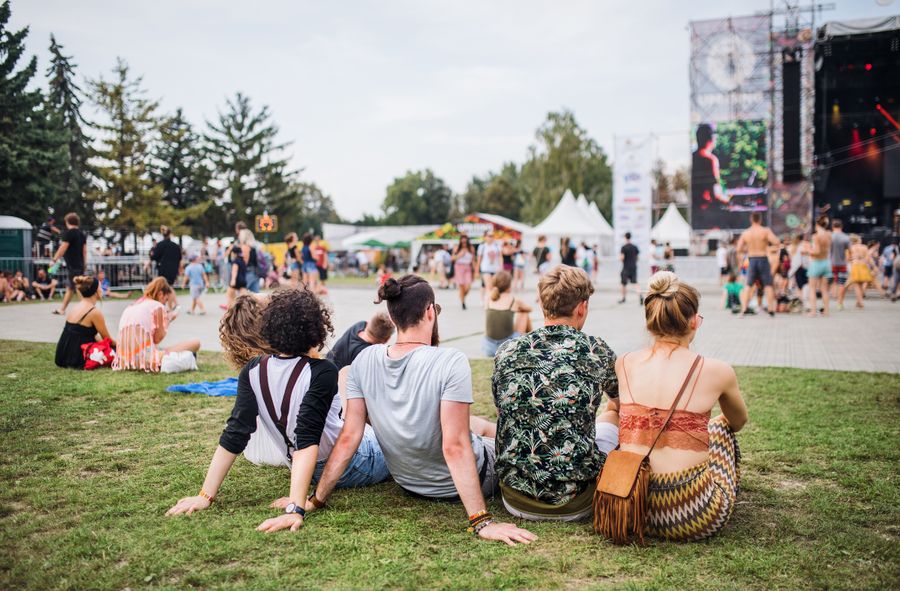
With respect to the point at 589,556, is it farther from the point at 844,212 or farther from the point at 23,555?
the point at 844,212

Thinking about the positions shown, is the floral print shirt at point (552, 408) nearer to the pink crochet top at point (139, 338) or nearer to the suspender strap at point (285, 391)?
the suspender strap at point (285, 391)

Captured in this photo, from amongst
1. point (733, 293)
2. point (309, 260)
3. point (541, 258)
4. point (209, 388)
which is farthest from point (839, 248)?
point (209, 388)

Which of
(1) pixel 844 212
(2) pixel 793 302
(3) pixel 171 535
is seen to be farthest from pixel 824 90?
(3) pixel 171 535

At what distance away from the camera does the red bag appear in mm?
7289

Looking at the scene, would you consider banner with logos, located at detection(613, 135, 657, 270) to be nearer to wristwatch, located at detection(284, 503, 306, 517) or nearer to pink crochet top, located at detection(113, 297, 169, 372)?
pink crochet top, located at detection(113, 297, 169, 372)

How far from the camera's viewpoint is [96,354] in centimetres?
729

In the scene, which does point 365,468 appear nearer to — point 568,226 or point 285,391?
point 285,391

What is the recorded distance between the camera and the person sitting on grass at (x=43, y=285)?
63.0 ft

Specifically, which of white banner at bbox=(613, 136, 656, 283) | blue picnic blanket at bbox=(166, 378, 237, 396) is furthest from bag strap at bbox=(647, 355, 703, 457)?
white banner at bbox=(613, 136, 656, 283)

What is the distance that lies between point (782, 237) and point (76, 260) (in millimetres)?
24838

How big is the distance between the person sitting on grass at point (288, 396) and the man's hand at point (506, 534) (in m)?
0.84

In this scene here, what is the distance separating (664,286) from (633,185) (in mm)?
29334

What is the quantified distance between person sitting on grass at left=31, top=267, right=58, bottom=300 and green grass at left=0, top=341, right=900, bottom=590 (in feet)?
53.3

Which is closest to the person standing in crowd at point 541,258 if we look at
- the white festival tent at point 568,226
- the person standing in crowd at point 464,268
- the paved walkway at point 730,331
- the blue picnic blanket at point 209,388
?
the person standing in crowd at point 464,268
